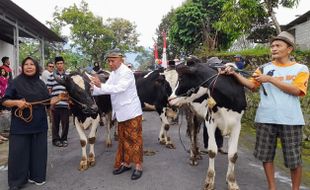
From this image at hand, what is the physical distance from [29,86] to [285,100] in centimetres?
347

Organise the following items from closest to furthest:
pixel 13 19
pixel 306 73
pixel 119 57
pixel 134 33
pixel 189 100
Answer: pixel 306 73 → pixel 189 100 → pixel 119 57 → pixel 13 19 → pixel 134 33

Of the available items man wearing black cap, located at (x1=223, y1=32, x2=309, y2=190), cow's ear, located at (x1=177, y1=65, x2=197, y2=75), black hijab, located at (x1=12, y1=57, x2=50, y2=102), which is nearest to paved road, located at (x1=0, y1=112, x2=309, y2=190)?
man wearing black cap, located at (x1=223, y1=32, x2=309, y2=190)

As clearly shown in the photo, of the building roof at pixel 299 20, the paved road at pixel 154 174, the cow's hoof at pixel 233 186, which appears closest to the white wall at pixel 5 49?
the paved road at pixel 154 174

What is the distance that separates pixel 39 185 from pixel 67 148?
2.54 m

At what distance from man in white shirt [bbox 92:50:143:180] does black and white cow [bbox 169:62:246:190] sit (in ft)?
2.57

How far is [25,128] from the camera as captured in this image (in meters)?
5.30

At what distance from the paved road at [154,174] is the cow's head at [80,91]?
1047 millimetres

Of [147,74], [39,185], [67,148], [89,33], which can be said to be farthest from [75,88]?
[89,33]

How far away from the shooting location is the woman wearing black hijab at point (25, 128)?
5.26m

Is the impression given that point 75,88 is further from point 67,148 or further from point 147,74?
point 147,74

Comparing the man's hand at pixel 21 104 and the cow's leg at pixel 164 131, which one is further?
the cow's leg at pixel 164 131

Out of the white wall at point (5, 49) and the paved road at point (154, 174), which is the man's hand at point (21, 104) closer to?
the paved road at point (154, 174)

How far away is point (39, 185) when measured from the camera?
547 cm

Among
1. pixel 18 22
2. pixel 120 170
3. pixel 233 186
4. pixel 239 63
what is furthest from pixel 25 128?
pixel 18 22
